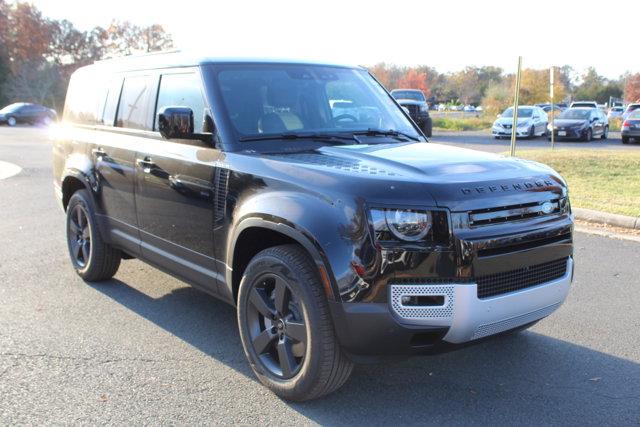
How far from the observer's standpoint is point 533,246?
3.42 meters

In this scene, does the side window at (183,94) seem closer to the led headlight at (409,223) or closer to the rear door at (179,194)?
the rear door at (179,194)

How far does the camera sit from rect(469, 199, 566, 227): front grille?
3211mm

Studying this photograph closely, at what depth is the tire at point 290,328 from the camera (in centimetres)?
329

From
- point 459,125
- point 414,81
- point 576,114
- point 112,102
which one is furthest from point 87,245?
point 414,81

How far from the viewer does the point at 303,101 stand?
179 inches

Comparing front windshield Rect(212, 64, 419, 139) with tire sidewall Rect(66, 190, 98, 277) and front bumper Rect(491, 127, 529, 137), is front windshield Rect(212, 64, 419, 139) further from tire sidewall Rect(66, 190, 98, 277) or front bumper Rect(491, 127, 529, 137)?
front bumper Rect(491, 127, 529, 137)

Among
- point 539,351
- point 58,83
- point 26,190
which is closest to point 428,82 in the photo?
point 58,83

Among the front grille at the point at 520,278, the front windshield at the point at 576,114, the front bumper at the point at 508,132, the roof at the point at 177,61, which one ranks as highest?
the roof at the point at 177,61

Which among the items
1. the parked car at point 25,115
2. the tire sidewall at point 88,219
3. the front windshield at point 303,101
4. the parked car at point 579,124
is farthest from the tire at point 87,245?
the parked car at point 25,115

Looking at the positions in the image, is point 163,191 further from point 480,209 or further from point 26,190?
point 26,190

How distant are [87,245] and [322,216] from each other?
11.2 feet

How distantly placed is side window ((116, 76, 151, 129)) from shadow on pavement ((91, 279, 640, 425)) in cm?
162

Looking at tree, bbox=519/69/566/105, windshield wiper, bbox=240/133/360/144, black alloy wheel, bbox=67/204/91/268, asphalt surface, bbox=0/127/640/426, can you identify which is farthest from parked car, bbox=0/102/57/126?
windshield wiper, bbox=240/133/360/144

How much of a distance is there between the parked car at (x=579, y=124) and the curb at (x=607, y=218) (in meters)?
18.0
